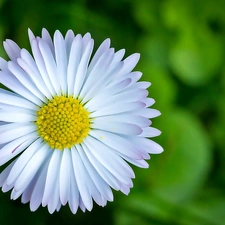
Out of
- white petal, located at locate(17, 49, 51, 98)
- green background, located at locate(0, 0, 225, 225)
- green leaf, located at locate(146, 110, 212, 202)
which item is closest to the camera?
white petal, located at locate(17, 49, 51, 98)

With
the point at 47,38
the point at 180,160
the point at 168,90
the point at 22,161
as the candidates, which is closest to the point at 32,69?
the point at 47,38

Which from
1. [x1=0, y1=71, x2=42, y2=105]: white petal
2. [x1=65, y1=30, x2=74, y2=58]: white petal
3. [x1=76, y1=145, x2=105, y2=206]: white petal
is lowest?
[x1=76, y1=145, x2=105, y2=206]: white petal

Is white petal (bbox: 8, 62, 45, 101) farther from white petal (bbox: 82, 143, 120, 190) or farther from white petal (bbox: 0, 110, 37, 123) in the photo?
white petal (bbox: 82, 143, 120, 190)

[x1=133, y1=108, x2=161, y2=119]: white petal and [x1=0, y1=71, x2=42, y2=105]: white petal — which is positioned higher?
[x1=133, y1=108, x2=161, y2=119]: white petal

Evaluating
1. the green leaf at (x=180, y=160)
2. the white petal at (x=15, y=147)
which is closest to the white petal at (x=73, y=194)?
the white petal at (x=15, y=147)

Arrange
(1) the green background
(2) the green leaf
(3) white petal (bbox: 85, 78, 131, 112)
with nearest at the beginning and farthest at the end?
(3) white petal (bbox: 85, 78, 131, 112)
(1) the green background
(2) the green leaf

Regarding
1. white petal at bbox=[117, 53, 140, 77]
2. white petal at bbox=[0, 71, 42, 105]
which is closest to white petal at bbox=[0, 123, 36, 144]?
white petal at bbox=[0, 71, 42, 105]

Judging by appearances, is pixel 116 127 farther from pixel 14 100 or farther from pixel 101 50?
pixel 14 100
